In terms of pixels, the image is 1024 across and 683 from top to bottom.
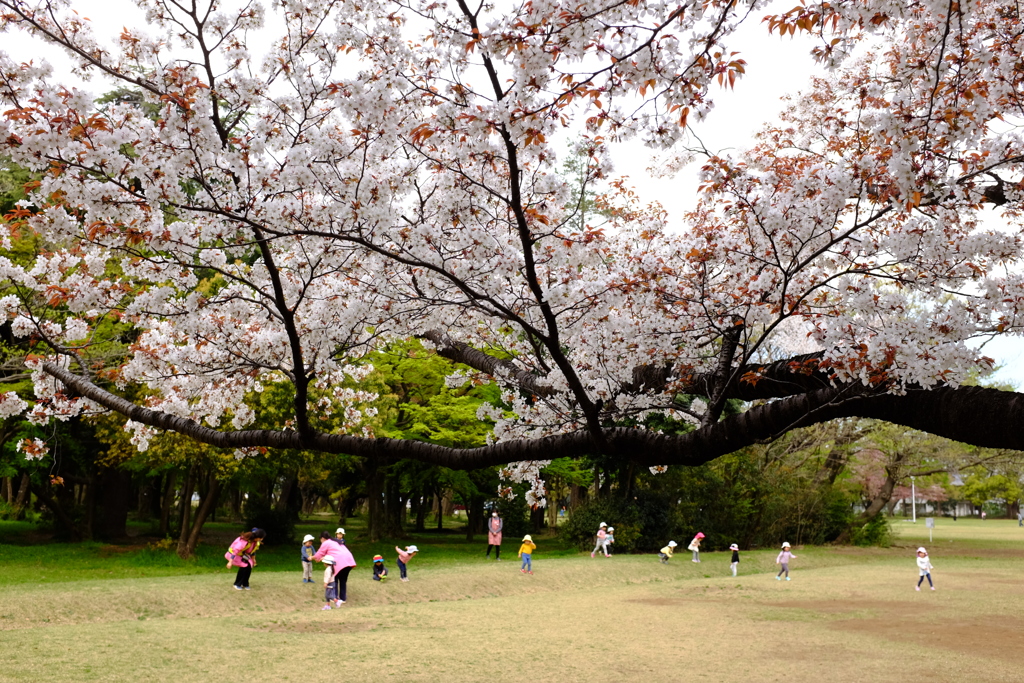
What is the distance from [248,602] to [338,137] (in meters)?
11.2

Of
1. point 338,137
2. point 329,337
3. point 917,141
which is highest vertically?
point 338,137

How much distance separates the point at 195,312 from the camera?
5.87 m

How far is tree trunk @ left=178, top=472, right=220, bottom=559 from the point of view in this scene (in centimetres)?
1841

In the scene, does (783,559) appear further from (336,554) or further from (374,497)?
(374,497)

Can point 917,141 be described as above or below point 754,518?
above

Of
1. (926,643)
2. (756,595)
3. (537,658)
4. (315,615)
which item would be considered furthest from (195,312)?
(756,595)

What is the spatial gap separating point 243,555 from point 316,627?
2436 millimetres

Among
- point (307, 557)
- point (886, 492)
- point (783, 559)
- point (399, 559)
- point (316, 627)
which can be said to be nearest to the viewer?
point (316, 627)

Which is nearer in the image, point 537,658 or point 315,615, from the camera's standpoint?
point 537,658

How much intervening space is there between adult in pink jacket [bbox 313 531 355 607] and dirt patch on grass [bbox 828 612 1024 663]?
8.68 m

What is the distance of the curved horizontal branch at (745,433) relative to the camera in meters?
3.79

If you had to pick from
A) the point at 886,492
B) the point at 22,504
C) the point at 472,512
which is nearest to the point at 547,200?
the point at 472,512

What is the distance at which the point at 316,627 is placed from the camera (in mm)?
11672

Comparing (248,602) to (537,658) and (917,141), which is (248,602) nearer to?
(537,658)
